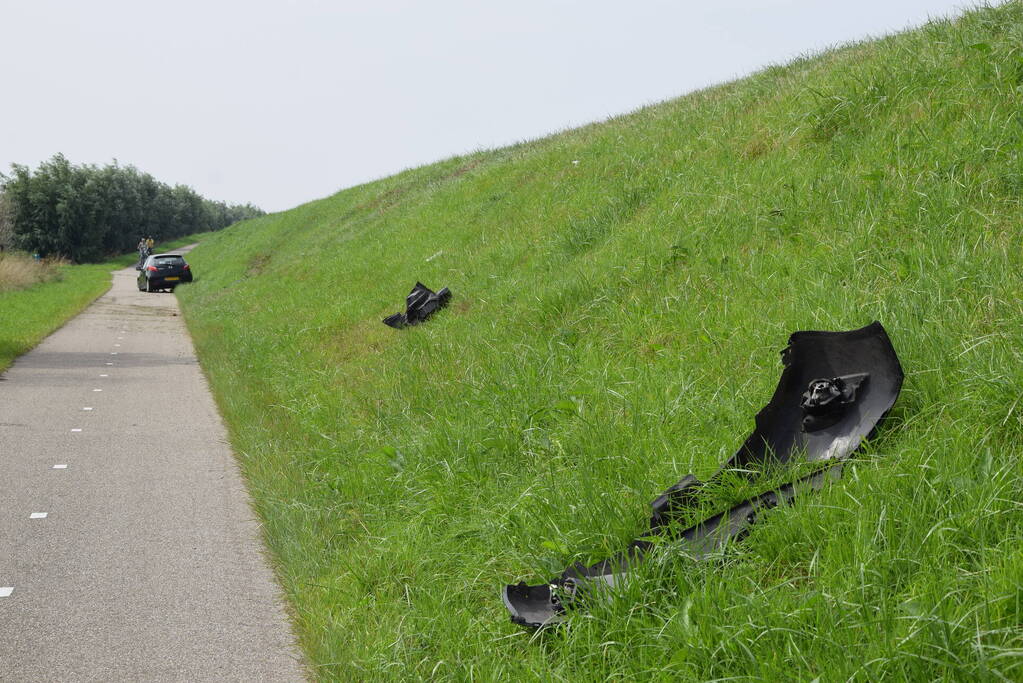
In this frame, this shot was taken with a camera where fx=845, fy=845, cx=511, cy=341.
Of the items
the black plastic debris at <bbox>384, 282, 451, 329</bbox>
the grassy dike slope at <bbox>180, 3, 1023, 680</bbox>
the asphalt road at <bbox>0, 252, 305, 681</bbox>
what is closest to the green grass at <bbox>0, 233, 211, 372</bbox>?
the asphalt road at <bbox>0, 252, 305, 681</bbox>

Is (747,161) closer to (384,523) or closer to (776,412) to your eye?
(776,412)

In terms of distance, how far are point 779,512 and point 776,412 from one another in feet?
3.27

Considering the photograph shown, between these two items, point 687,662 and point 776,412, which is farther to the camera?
point 776,412

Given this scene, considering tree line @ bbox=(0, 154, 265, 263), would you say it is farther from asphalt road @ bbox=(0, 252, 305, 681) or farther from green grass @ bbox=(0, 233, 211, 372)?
asphalt road @ bbox=(0, 252, 305, 681)

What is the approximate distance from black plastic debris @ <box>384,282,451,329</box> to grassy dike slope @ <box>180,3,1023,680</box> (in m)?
0.29

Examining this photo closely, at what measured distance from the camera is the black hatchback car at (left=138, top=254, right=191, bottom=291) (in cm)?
3228

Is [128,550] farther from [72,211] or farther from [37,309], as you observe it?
[72,211]

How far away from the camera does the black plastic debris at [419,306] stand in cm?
1131

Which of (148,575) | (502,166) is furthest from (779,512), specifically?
(502,166)

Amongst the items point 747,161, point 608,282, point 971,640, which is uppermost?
point 747,161

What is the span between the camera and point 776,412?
14.6 feet

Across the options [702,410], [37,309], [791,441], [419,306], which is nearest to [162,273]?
[37,309]

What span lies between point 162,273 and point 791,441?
32158 millimetres

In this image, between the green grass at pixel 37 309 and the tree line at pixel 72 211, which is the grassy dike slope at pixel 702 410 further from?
the tree line at pixel 72 211
